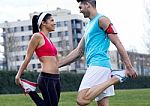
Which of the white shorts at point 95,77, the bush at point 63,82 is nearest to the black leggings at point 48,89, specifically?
the white shorts at point 95,77

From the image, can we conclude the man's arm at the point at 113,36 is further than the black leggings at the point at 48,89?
No

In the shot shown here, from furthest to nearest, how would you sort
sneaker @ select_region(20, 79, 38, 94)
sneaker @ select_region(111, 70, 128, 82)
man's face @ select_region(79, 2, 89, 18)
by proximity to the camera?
1. sneaker @ select_region(20, 79, 38, 94)
2. man's face @ select_region(79, 2, 89, 18)
3. sneaker @ select_region(111, 70, 128, 82)

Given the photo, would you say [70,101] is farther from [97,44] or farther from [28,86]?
[97,44]

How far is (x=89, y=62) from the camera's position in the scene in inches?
287

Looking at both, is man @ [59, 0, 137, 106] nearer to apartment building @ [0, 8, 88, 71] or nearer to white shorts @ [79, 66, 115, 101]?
white shorts @ [79, 66, 115, 101]

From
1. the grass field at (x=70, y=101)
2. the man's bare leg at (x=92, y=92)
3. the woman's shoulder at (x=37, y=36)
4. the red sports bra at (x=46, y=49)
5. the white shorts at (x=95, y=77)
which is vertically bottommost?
the grass field at (x=70, y=101)

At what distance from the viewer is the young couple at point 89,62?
705 centimetres

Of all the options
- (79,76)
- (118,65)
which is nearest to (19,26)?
(118,65)

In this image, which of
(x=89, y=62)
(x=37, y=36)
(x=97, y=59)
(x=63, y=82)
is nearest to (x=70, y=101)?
(x=37, y=36)

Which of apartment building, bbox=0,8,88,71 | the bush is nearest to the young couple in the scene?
the bush

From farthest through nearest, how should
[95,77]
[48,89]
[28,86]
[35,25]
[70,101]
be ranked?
[70,101] → [35,25] → [28,86] → [48,89] → [95,77]

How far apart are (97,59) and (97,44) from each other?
0.23 metres

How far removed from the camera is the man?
Result: 7047 millimetres

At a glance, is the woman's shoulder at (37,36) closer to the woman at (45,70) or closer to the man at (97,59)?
the woman at (45,70)
